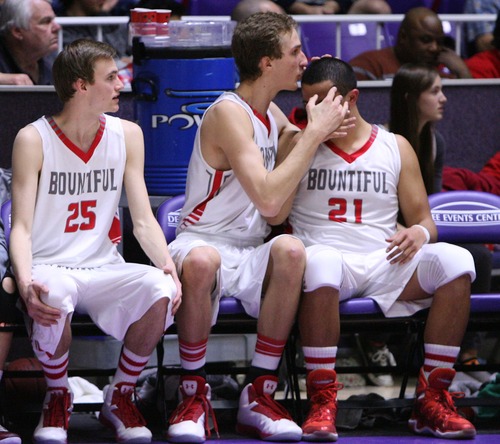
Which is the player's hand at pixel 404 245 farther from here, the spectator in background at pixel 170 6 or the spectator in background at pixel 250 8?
the spectator in background at pixel 170 6

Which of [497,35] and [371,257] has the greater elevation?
[497,35]

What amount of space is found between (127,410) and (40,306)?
1.62 ft

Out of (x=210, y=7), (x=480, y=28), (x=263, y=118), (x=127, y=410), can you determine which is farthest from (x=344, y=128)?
(x=480, y=28)

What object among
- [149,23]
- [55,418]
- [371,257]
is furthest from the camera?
[149,23]

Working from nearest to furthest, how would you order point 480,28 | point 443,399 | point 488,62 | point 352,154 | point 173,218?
1. point 443,399
2. point 352,154
3. point 173,218
4. point 488,62
5. point 480,28

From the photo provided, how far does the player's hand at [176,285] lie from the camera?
396cm

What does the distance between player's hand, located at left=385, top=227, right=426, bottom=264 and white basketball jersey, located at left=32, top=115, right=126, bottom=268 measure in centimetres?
99

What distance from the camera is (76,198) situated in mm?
4141

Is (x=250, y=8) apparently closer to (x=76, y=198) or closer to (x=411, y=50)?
(x=411, y=50)

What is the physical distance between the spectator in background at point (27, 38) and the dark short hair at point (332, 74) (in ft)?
5.83

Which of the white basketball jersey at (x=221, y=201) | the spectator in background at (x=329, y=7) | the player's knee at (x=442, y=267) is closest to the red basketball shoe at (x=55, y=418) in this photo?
the white basketball jersey at (x=221, y=201)

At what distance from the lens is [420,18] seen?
21.3ft

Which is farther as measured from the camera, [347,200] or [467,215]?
[467,215]

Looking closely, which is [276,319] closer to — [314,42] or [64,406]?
[64,406]
